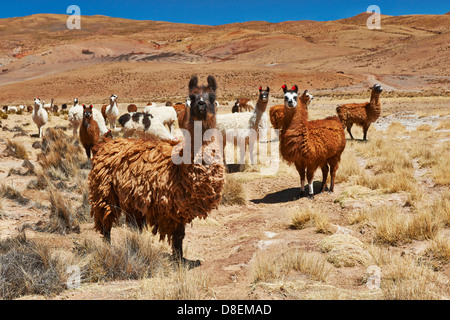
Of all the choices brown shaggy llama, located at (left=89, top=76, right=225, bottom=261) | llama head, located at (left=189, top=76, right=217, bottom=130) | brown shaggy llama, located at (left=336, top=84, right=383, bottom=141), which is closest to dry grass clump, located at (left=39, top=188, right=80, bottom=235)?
brown shaggy llama, located at (left=89, top=76, right=225, bottom=261)

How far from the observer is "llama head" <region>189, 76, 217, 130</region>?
12.2ft

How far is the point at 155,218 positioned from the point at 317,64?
292 ft

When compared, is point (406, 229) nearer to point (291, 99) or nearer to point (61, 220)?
point (291, 99)

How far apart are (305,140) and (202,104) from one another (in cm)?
380

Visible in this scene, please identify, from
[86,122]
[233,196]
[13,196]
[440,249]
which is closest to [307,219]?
[440,249]

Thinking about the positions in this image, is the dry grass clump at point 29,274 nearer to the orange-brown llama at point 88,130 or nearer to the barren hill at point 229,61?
the orange-brown llama at point 88,130

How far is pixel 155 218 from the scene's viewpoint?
13.4ft

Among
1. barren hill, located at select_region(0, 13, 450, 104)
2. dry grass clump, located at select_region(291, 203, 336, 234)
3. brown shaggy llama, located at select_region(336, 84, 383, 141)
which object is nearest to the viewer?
dry grass clump, located at select_region(291, 203, 336, 234)

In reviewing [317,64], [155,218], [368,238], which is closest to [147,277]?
[155,218]

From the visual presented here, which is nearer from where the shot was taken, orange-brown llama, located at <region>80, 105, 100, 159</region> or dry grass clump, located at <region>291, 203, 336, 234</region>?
dry grass clump, located at <region>291, 203, 336, 234</region>

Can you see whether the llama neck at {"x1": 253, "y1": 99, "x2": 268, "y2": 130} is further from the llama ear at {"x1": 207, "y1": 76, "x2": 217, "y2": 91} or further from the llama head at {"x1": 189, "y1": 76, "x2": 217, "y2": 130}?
the llama head at {"x1": 189, "y1": 76, "x2": 217, "y2": 130}

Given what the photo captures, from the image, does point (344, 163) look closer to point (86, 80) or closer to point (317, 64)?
point (86, 80)

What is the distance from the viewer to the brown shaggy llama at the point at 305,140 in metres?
6.99

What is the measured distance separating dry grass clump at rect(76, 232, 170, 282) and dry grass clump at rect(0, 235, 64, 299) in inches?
11.6
